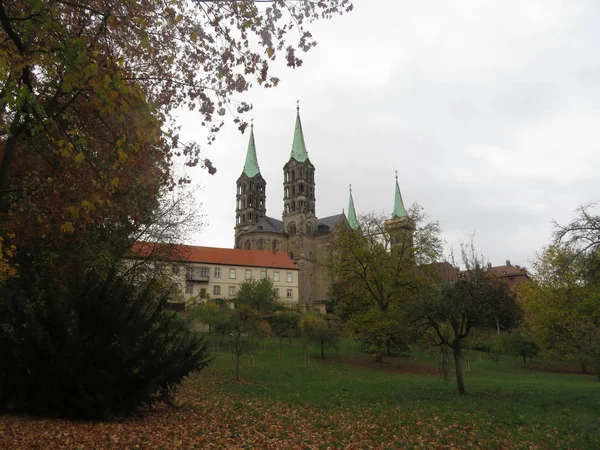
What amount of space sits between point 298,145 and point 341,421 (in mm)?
87215

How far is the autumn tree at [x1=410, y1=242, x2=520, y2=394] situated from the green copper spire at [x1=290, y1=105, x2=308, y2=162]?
3100 inches

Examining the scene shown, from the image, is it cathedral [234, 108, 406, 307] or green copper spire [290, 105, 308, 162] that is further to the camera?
green copper spire [290, 105, 308, 162]

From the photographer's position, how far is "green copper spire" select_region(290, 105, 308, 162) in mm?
94875

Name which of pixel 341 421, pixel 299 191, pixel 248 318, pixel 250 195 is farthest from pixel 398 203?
pixel 341 421

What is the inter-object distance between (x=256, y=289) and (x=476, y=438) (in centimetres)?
4525

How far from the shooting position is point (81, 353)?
10023 mm

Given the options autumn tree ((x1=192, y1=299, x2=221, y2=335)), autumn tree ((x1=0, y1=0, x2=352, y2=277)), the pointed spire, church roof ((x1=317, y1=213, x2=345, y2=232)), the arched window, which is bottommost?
autumn tree ((x1=192, y1=299, x2=221, y2=335))

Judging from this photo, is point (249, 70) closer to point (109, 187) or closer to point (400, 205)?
point (109, 187)

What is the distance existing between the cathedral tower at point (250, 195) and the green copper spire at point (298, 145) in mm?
9668

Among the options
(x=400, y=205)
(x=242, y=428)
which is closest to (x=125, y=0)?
(x=242, y=428)

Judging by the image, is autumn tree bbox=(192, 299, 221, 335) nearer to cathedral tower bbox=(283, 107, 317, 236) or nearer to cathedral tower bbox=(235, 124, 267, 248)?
cathedral tower bbox=(283, 107, 317, 236)

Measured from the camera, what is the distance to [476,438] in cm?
971

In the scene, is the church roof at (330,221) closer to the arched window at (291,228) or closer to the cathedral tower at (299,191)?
the cathedral tower at (299,191)

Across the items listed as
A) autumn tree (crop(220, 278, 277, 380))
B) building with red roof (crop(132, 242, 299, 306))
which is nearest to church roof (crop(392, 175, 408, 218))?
building with red roof (crop(132, 242, 299, 306))
